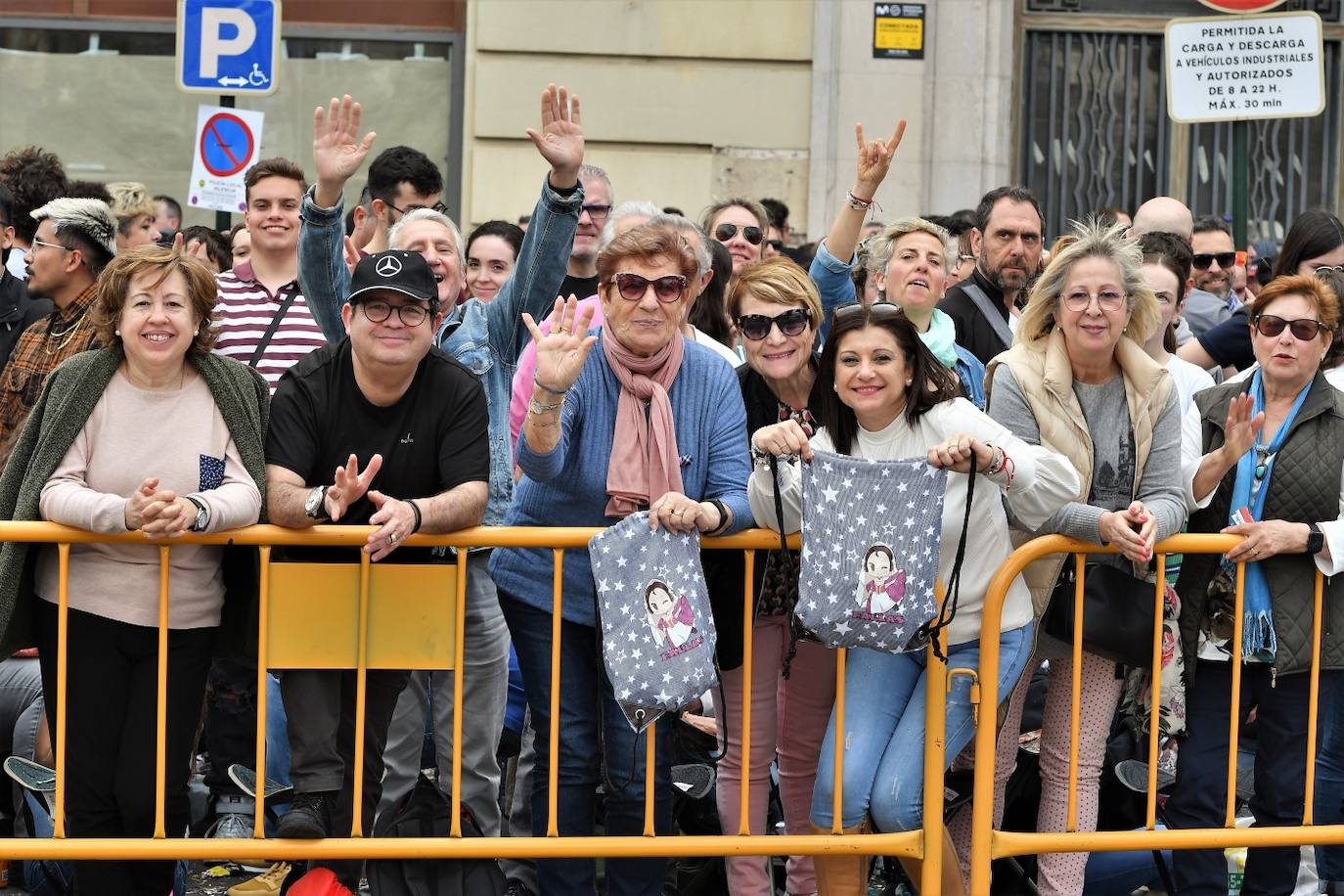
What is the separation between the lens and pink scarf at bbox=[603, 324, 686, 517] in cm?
511

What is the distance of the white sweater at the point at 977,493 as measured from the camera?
500 cm

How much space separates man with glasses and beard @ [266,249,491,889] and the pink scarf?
15.6 inches

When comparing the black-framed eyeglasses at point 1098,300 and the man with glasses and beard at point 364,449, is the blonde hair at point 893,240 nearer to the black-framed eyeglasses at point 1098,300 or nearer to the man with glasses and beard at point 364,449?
the black-framed eyeglasses at point 1098,300

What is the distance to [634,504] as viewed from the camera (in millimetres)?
5133

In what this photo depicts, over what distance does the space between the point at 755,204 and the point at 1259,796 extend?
11.6ft

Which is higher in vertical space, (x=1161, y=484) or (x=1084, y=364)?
(x=1084, y=364)

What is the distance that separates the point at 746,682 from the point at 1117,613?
1.16 meters

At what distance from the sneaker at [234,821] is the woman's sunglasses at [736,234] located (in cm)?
312

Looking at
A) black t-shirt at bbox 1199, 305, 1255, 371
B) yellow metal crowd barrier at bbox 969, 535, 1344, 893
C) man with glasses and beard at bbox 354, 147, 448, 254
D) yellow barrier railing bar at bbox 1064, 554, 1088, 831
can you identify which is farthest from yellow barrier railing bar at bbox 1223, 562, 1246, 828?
man with glasses and beard at bbox 354, 147, 448, 254

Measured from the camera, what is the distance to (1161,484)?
5297 mm

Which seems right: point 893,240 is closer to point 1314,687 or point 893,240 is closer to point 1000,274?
point 1000,274

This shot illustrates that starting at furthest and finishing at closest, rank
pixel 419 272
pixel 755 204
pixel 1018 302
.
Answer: pixel 755 204 < pixel 1018 302 < pixel 419 272

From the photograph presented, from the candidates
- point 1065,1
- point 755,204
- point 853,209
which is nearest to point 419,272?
point 853,209

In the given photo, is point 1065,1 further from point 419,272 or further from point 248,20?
point 419,272
